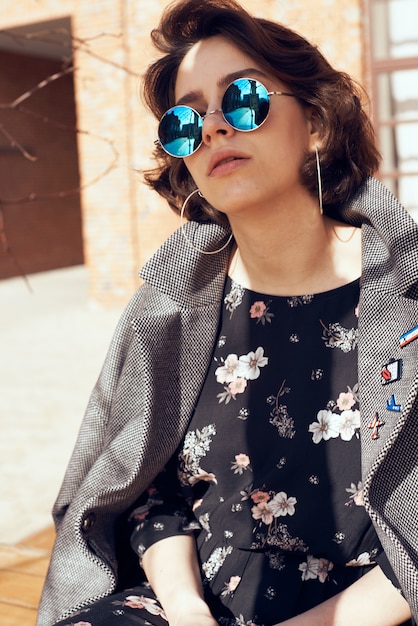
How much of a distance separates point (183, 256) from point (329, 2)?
7.48 m

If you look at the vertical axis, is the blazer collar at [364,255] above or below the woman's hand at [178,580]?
above

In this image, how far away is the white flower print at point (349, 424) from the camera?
5.71ft

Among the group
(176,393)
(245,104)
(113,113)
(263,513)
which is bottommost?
(113,113)

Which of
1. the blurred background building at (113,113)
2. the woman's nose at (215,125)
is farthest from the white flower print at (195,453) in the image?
the blurred background building at (113,113)

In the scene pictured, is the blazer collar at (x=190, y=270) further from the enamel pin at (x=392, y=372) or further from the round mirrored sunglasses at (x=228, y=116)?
the enamel pin at (x=392, y=372)

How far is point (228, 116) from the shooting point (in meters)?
1.84

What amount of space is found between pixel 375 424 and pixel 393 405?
5cm

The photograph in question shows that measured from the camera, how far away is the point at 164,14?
6.82 feet

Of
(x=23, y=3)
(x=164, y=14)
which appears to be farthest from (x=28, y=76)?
(x=164, y=14)

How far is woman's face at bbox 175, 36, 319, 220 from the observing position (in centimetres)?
185

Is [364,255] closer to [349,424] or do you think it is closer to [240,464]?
[349,424]

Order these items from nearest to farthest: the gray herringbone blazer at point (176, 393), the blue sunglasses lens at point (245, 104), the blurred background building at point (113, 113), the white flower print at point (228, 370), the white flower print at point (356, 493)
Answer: the gray herringbone blazer at point (176, 393) < the white flower print at point (356, 493) < the blue sunglasses lens at point (245, 104) < the white flower print at point (228, 370) < the blurred background building at point (113, 113)

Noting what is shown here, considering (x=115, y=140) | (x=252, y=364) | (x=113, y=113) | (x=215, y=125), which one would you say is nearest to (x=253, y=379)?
(x=252, y=364)

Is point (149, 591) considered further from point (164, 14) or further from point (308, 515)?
point (164, 14)
